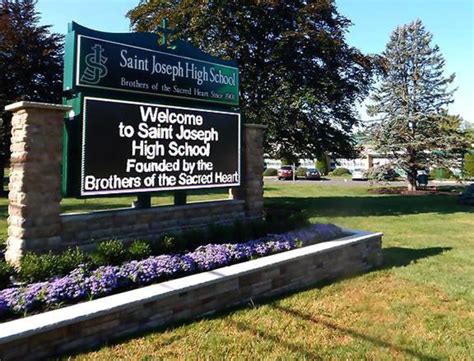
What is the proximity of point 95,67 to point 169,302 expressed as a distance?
3.78 meters

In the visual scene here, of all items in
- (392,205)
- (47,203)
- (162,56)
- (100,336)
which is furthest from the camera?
(392,205)

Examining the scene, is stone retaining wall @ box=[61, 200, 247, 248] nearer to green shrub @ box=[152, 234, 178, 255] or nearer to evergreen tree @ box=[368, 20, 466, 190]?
green shrub @ box=[152, 234, 178, 255]

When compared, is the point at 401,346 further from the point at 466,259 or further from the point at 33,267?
the point at 466,259

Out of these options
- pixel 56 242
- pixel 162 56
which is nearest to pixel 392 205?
pixel 162 56

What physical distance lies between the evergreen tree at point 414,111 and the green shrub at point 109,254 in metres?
22.2

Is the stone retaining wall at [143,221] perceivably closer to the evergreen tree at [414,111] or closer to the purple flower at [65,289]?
the purple flower at [65,289]

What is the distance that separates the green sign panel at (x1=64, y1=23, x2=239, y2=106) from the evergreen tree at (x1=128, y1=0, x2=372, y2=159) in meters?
6.75

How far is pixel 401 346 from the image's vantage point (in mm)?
4285

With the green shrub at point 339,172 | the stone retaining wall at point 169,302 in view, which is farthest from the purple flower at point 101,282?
the green shrub at point 339,172

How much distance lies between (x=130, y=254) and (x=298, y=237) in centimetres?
306

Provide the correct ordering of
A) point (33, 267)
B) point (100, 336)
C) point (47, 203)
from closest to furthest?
point (100, 336) → point (33, 267) → point (47, 203)

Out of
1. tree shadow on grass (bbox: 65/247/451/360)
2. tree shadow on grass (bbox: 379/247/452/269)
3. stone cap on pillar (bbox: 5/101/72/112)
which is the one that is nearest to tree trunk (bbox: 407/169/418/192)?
tree shadow on grass (bbox: 379/247/452/269)

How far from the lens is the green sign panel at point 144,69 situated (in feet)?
19.4

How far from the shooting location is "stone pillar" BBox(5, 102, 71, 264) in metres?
5.11
